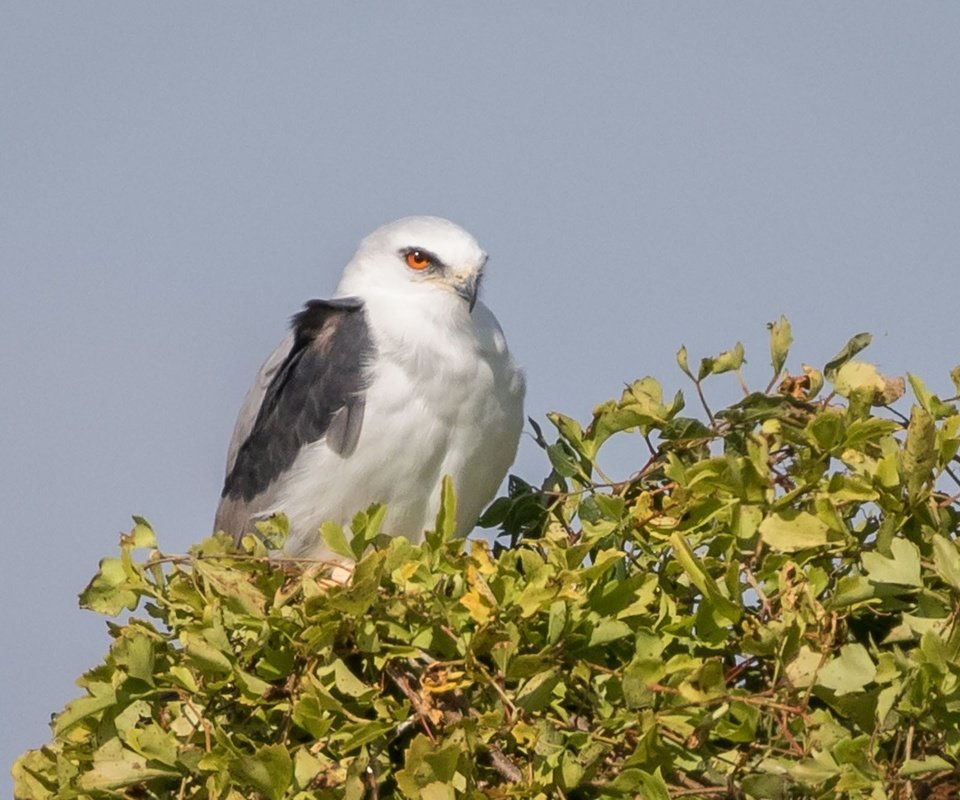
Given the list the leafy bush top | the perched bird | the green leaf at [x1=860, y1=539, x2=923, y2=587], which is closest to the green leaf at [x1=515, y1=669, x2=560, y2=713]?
the leafy bush top

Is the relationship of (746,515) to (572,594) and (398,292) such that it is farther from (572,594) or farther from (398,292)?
(398,292)

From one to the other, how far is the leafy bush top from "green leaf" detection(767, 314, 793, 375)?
9 centimetres

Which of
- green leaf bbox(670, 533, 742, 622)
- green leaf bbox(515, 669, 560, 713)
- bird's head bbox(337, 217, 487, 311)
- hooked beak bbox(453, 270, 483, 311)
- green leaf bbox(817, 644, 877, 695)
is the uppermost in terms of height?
bird's head bbox(337, 217, 487, 311)

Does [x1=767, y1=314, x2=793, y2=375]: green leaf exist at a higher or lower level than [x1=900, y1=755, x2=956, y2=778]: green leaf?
higher

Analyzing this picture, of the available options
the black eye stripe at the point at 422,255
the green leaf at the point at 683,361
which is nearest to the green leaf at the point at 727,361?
the green leaf at the point at 683,361

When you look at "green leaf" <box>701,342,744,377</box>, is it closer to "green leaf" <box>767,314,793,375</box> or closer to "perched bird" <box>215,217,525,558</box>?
"green leaf" <box>767,314,793,375</box>

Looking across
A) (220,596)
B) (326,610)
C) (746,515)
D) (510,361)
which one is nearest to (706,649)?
(746,515)

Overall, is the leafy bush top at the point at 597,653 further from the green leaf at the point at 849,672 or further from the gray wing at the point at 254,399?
the gray wing at the point at 254,399

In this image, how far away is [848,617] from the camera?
364 cm

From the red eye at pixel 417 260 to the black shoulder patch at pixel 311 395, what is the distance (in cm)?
25

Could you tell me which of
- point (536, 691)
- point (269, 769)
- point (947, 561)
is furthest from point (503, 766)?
point (947, 561)

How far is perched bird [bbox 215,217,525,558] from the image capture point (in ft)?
17.9

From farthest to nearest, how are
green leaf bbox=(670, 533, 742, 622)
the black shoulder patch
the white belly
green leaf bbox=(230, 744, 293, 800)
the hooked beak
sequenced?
the hooked beak, the black shoulder patch, the white belly, green leaf bbox=(670, 533, 742, 622), green leaf bbox=(230, 744, 293, 800)

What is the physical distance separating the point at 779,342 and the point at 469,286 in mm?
1900
